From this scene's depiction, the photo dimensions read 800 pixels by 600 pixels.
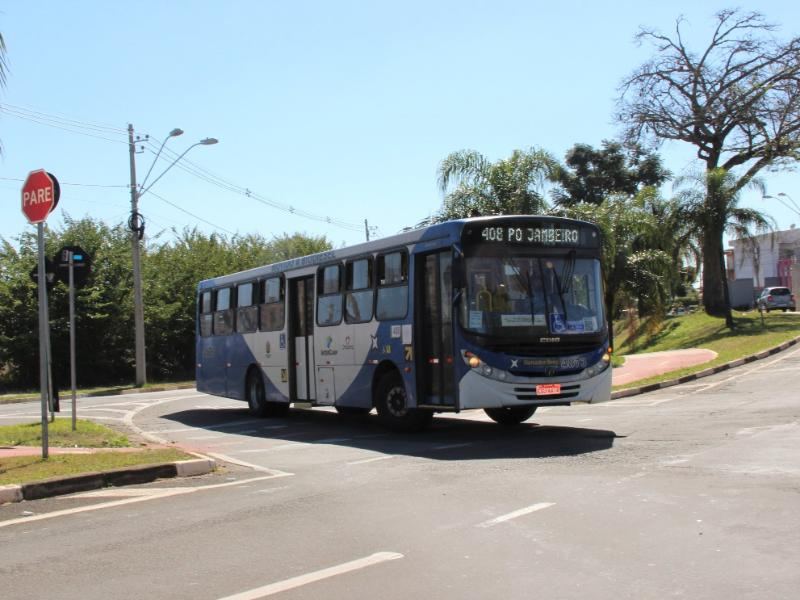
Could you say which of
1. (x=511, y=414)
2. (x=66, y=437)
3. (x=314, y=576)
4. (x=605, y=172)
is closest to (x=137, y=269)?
(x=66, y=437)

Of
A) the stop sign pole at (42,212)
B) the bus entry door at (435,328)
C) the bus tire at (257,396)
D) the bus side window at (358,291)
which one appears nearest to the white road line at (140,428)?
the bus tire at (257,396)

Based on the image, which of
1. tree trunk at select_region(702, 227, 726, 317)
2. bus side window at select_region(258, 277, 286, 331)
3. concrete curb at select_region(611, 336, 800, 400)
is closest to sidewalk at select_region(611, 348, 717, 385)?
concrete curb at select_region(611, 336, 800, 400)

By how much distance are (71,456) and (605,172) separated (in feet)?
193

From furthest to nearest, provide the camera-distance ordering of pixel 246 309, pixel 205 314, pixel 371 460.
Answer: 1. pixel 205 314
2. pixel 246 309
3. pixel 371 460

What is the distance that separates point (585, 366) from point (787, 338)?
21.9 meters

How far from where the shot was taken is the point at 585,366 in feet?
42.1

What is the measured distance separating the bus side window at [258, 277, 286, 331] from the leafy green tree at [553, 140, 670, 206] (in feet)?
159

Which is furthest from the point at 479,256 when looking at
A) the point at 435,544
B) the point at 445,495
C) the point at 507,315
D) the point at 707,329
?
the point at 707,329

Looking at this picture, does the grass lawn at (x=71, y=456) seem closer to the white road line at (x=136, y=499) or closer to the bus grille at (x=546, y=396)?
the white road line at (x=136, y=499)

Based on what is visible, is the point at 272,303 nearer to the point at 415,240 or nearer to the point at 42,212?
the point at 415,240

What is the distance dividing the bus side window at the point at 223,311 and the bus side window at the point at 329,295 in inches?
184

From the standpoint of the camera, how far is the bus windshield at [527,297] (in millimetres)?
12258

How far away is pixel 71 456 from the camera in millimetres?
11180

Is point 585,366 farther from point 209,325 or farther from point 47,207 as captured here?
point 209,325
